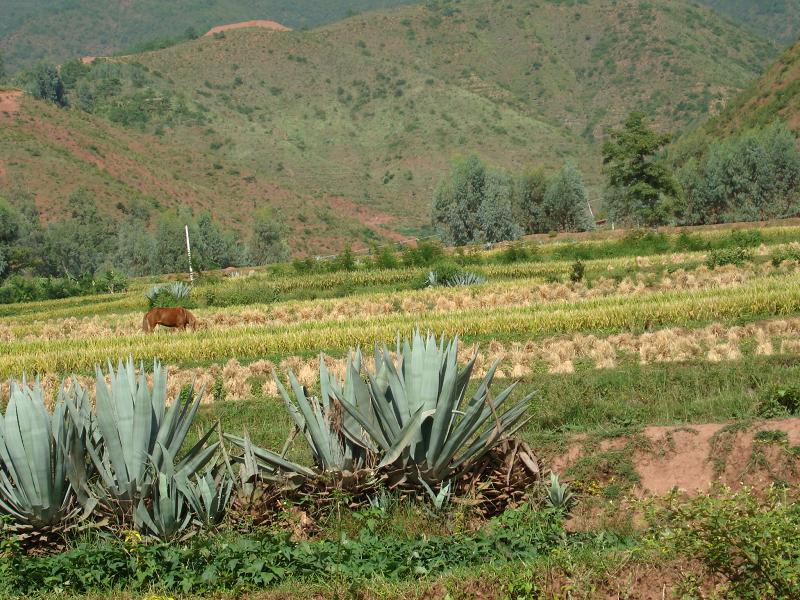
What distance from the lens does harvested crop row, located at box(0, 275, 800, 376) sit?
1798cm

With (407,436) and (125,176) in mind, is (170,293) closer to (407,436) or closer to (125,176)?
(407,436)

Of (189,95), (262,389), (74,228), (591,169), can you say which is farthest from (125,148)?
(262,389)

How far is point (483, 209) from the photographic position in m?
60.4

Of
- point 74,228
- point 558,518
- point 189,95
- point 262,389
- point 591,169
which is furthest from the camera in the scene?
point 189,95

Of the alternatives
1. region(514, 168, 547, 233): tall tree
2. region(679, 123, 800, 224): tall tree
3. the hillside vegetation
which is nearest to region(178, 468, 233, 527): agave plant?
region(679, 123, 800, 224): tall tree

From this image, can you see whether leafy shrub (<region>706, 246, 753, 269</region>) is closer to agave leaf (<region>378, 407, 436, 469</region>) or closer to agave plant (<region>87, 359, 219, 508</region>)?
agave leaf (<region>378, 407, 436, 469</region>)

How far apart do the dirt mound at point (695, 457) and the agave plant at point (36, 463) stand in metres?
4.30

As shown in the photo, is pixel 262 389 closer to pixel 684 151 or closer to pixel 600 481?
pixel 600 481

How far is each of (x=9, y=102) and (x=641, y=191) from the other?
200 feet

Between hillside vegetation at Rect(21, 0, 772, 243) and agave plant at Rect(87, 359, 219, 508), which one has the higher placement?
hillside vegetation at Rect(21, 0, 772, 243)

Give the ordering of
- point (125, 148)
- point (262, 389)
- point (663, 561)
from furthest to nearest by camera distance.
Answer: point (125, 148) < point (262, 389) < point (663, 561)

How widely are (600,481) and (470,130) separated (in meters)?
108

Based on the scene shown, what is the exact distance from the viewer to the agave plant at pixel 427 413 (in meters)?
7.70

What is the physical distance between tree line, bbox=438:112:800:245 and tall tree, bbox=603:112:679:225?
59 mm
